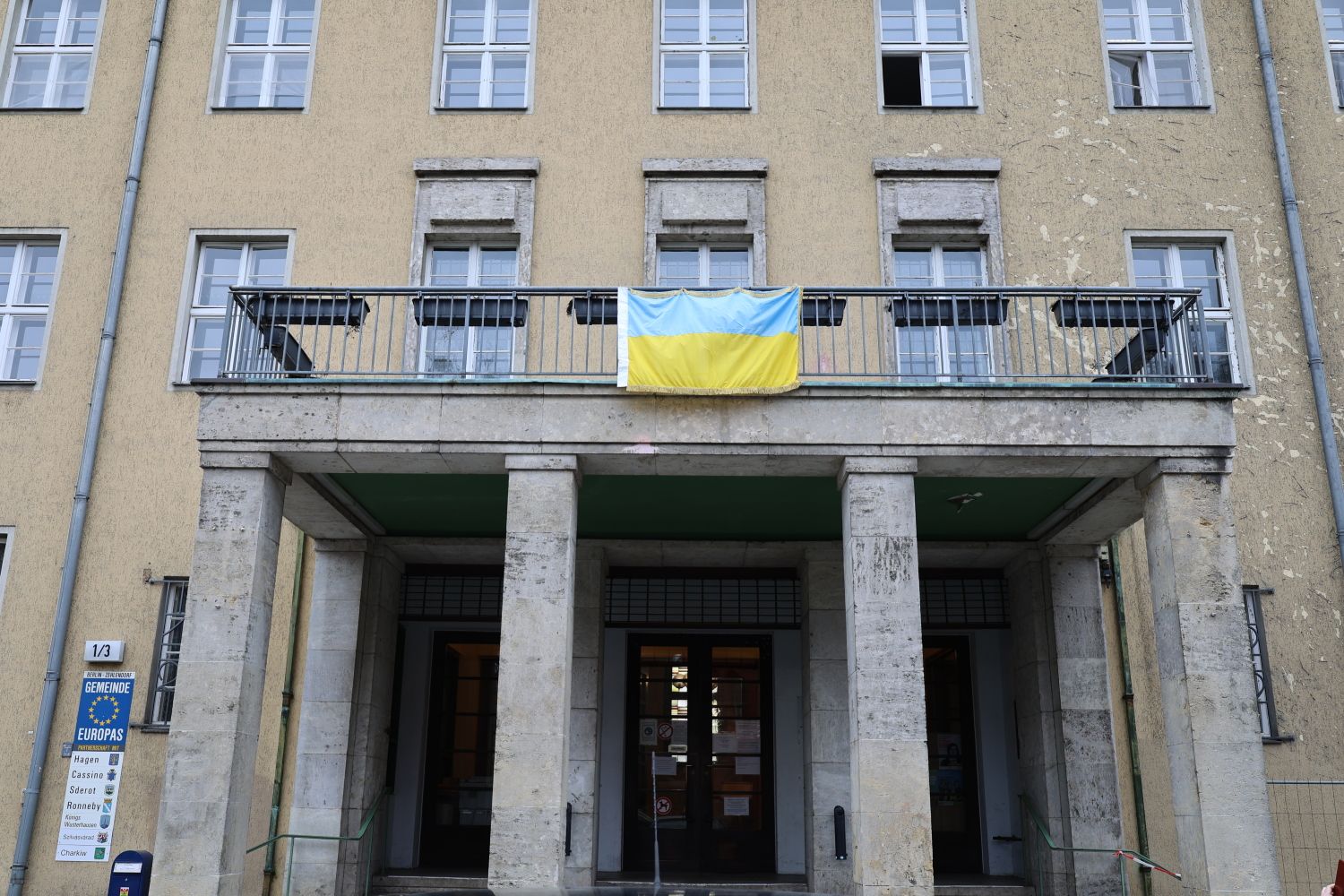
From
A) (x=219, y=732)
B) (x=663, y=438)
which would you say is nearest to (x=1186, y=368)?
(x=663, y=438)

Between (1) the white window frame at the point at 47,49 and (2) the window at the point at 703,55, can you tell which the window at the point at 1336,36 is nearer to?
(2) the window at the point at 703,55

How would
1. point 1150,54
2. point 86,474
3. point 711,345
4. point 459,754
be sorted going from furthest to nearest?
1. point 1150,54
2. point 459,754
3. point 86,474
4. point 711,345

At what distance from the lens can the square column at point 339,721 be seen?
478 inches

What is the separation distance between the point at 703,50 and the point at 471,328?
14.9 feet

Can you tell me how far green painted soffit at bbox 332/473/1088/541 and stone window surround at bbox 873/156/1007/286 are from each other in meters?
2.99

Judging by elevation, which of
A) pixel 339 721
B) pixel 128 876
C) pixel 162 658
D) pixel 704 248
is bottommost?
pixel 128 876

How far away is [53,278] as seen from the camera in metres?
14.1

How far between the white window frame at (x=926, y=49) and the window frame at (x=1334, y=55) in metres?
4.14

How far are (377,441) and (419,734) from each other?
5438 millimetres

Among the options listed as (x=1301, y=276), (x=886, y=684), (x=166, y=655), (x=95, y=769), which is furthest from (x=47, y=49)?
(x=1301, y=276)

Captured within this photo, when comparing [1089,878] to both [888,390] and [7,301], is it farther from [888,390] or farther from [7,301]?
[7,301]

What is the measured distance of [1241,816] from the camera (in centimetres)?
897

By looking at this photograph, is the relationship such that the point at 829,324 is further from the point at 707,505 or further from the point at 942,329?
the point at 942,329

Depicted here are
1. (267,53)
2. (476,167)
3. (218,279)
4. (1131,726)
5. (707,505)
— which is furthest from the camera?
(267,53)
